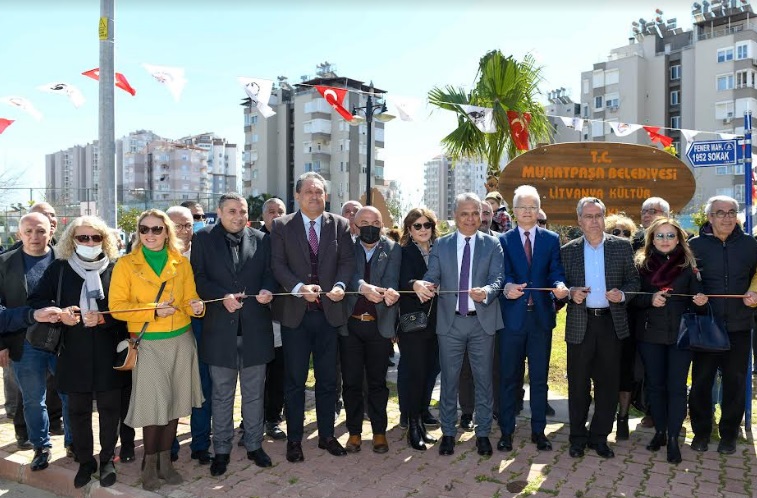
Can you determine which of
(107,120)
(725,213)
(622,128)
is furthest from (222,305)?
(622,128)

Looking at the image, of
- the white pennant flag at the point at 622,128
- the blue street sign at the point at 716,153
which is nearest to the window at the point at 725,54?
the white pennant flag at the point at 622,128

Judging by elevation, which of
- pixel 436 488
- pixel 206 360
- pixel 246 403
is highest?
pixel 206 360

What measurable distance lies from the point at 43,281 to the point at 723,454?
5721 mm

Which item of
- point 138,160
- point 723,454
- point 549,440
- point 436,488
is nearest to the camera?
point 436,488

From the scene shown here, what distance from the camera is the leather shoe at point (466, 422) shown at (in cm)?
627

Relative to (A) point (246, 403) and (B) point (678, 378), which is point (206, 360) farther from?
(B) point (678, 378)

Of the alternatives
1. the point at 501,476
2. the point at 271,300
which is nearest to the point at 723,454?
the point at 501,476

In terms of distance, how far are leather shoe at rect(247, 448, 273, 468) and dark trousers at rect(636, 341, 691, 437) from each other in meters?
3.29

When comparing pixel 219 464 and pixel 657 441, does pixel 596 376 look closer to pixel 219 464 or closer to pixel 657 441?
pixel 657 441

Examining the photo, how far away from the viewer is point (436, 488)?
15.6ft

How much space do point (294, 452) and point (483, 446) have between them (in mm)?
1610

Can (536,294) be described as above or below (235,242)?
below

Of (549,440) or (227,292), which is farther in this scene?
(549,440)

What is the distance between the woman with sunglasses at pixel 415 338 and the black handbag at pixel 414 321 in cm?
4
